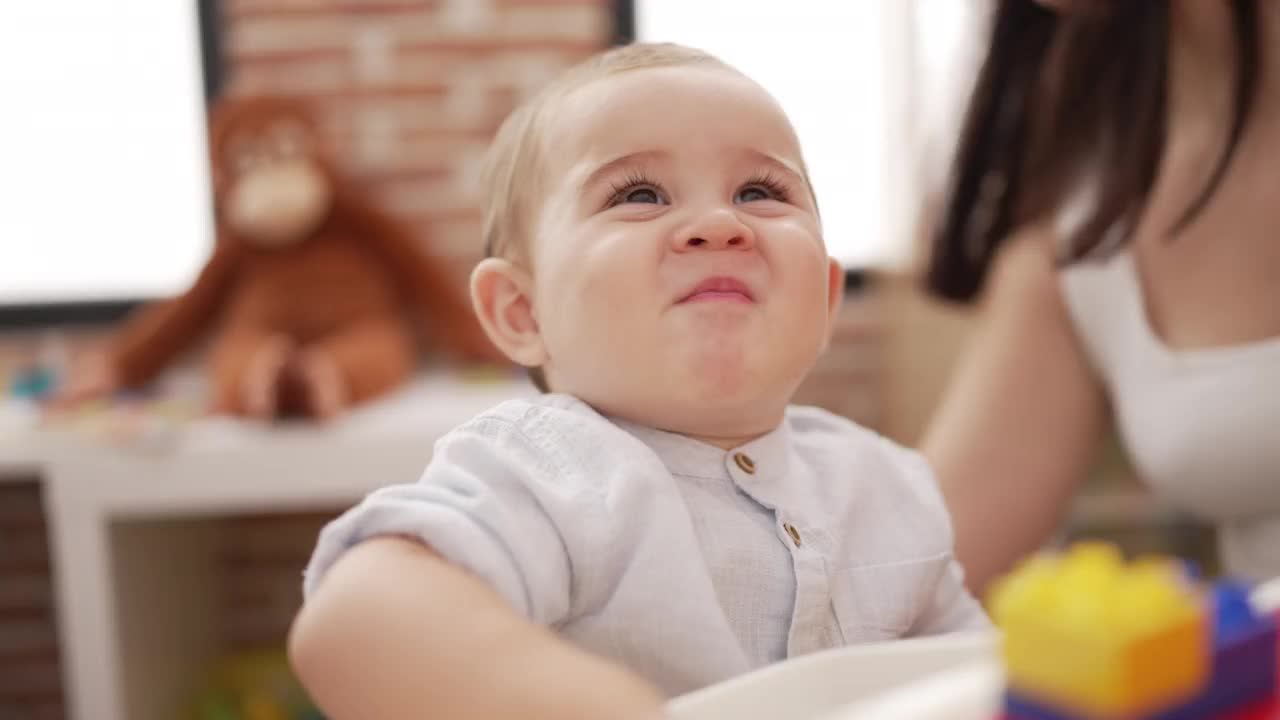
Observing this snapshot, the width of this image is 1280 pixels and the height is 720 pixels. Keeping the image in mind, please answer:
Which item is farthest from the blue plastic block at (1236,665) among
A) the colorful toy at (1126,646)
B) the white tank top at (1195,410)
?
the white tank top at (1195,410)

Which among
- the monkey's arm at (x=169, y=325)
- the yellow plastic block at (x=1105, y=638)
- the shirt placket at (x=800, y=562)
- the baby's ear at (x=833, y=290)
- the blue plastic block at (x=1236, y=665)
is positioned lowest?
the monkey's arm at (x=169, y=325)

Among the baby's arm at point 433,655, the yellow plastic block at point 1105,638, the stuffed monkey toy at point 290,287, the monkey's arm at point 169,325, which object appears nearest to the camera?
the yellow plastic block at point 1105,638

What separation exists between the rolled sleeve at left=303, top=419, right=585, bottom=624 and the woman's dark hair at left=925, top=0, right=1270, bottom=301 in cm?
63

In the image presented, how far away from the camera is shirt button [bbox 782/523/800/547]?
580mm

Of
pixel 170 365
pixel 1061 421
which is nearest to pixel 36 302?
pixel 170 365

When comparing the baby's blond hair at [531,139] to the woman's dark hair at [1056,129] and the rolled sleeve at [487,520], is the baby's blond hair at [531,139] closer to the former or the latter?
the rolled sleeve at [487,520]

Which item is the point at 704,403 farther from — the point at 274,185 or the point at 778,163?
the point at 274,185

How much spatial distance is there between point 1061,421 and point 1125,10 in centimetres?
36

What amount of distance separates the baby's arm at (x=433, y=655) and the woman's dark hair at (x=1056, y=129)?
0.70 m

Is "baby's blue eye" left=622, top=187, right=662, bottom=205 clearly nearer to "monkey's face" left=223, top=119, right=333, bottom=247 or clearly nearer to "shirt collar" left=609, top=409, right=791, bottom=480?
"shirt collar" left=609, top=409, right=791, bottom=480

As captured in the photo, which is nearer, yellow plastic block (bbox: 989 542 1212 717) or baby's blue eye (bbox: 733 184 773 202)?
yellow plastic block (bbox: 989 542 1212 717)

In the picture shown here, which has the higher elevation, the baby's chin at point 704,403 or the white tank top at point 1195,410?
the baby's chin at point 704,403

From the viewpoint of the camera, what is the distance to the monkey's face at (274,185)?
1.80m

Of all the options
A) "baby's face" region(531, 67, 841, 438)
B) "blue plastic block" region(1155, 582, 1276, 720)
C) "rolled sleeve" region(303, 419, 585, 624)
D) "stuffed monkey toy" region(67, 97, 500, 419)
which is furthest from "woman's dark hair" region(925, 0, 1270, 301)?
"stuffed monkey toy" region(67, 97, 500, 419)
